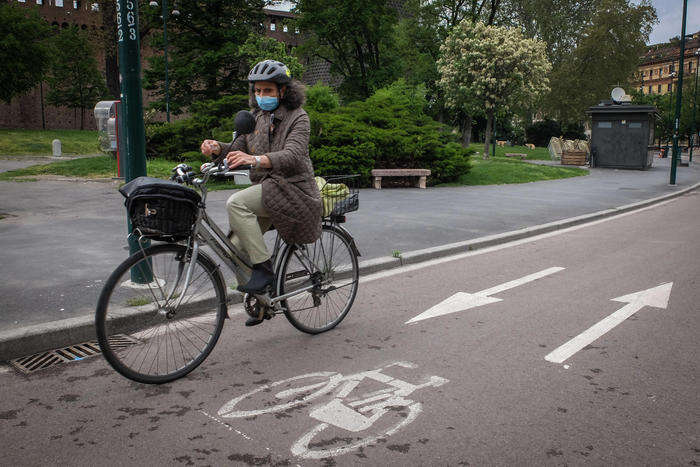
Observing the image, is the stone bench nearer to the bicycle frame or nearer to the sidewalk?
the sidewalk

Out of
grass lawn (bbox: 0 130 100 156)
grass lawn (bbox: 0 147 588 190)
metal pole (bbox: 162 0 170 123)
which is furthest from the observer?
grass lawn (bbox: 0 130 100 156)

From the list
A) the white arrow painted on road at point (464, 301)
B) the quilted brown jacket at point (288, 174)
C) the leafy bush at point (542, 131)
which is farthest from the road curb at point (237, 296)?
the leafy bush at point (542, 131)

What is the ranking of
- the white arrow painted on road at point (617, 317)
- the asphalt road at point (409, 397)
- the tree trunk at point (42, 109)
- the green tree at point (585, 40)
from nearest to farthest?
the asphalt road at point (409, 397), the white arrow painted on road at point (617, 317), the green tree at point (585, 40), the tree trunk at point (42, 109)

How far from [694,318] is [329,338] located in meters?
3.25

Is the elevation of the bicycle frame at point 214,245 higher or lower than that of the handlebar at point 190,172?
lower

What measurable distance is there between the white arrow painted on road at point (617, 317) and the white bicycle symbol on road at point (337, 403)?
109 centimetres

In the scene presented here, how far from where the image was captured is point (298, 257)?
4.53 meters

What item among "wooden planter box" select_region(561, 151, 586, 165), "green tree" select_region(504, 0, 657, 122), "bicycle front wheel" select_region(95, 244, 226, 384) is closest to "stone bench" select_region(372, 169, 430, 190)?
"bicycle front wheel" select_region(95, 244, 226, 384)

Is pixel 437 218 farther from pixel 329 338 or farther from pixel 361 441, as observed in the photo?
pixel 361 441

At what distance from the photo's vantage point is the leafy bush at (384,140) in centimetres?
1534

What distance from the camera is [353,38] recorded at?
38250 mm

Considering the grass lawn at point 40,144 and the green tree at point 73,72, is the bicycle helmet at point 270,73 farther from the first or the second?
the green tree at point 73,72

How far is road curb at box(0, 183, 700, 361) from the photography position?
14.0 ft

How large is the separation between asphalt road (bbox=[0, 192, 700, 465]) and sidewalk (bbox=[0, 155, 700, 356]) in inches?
59.4
